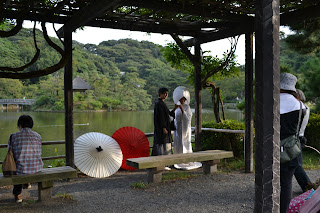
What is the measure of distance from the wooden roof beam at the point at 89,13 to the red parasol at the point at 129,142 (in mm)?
1875

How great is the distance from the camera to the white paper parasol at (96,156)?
477 centimetres

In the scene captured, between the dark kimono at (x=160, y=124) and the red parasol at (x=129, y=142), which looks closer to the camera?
the dark kimono at (x=160, y=124)

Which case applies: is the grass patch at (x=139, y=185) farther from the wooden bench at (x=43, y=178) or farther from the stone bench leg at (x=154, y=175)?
the wooden bench at (x=43, y=178)

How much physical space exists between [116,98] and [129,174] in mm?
24859

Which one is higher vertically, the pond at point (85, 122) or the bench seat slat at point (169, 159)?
the bench seat slat at point (169, 159)

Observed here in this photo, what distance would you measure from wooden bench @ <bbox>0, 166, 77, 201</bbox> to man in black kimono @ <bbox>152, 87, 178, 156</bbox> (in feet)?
5.67

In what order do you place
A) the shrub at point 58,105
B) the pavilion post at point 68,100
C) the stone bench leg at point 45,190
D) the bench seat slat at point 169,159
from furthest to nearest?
the shrub at point 58,105 < the pavilion post at point 68,100 < the bench seat slat at point 169,159 < the stone bench leg at point 45,190

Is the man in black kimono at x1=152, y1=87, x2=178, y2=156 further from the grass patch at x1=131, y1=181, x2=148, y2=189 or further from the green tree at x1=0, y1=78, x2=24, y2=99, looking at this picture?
the green tree at x1=0, y1=78, x2=24, y2=99

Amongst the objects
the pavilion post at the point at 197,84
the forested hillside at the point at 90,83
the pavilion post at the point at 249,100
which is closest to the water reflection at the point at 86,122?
the forested hillside at the point at 90,83

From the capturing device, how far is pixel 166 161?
4344mm

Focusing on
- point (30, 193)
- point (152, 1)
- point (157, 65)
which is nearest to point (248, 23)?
point (152, 1)

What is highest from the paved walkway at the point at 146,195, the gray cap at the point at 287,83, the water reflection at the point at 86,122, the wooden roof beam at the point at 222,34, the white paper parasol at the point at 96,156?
the wooden roof beam at the point at 222,34

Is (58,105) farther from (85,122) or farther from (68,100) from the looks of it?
(68,100)

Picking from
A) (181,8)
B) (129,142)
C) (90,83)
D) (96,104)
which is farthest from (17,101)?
(181,8)
